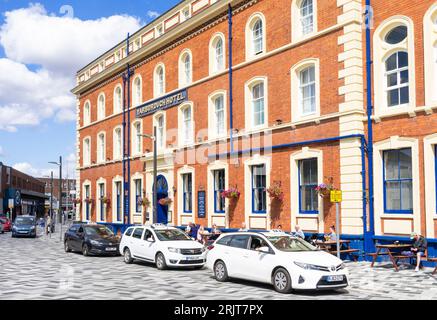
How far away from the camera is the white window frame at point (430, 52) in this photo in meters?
17.4

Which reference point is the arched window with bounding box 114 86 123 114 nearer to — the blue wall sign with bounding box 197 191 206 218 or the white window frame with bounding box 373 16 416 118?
the blue wall sign with bounding box 197 191 206 218

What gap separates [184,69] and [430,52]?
53.0 feet

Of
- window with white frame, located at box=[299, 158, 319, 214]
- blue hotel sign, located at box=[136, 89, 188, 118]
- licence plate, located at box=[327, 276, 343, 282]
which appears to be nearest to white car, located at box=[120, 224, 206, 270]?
window with white frame, located at box=[299, 158, 319, 214]

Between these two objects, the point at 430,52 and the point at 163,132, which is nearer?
the point at 430,52

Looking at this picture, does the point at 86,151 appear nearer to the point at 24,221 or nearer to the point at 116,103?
the point at 116,103

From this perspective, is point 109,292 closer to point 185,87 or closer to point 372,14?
point 372,14

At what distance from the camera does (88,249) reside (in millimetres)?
24391

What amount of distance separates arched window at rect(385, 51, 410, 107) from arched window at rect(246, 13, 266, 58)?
709cm

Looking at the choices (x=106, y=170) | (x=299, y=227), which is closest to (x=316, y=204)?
(x=299, y=227)

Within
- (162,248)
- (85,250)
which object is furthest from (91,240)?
(162,248)

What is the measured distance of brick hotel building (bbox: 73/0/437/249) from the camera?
59.4 ft

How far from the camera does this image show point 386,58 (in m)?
19.1

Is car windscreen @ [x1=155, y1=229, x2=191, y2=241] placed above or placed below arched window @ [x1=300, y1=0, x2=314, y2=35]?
below

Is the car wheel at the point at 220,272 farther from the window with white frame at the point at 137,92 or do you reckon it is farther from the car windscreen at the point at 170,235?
the window with white frame at the point at 137,92
